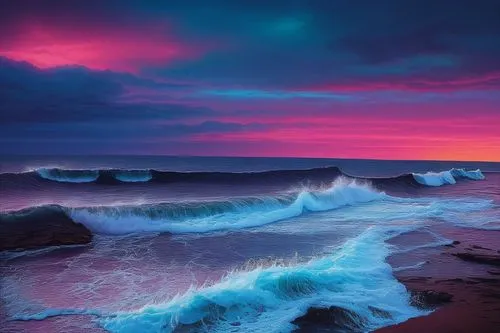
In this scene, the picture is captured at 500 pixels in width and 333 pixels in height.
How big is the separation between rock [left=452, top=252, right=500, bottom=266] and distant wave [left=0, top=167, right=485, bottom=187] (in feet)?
75.2

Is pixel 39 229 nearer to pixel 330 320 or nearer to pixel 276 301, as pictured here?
pixel 276 301

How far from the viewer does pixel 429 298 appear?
667 centimetres

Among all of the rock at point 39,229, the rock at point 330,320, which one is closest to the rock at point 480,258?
the rock at point 330,320

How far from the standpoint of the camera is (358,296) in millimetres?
6727

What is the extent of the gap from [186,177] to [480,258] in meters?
25.3

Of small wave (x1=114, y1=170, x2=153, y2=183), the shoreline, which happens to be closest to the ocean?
the shoreline

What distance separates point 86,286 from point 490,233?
11.5 meters

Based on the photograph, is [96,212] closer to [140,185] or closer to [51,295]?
[51,295]

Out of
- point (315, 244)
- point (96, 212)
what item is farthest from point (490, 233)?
point (96, 212)

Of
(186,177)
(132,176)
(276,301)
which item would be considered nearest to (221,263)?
(276,301)

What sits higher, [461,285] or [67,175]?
[67,175]

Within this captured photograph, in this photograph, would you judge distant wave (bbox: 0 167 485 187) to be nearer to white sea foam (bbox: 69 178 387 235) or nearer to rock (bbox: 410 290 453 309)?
white sea foam (bbox: 69 178 387 235)

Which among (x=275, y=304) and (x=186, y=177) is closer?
(x=275, y=304)

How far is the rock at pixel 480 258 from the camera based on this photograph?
357 inches
